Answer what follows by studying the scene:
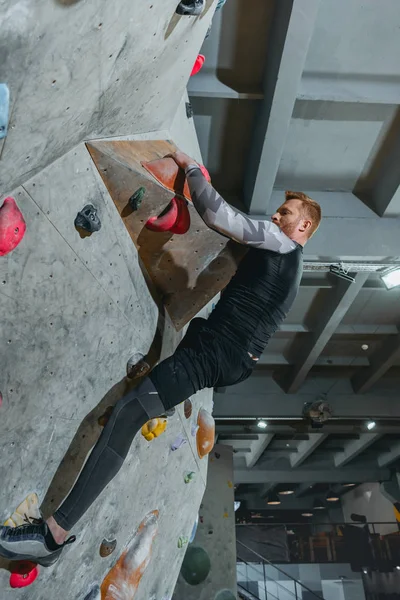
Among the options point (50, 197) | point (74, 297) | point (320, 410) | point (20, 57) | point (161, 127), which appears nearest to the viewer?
point (20, 57)

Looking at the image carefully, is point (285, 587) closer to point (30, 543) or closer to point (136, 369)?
point (136, 369)

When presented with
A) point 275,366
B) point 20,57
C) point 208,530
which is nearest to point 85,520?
point 20,57

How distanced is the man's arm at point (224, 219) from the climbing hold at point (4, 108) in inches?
29.9

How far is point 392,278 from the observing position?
168 inches

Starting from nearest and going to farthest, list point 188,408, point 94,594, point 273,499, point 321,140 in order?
point 94,594, point 188,408, point 321,140, point 273,499

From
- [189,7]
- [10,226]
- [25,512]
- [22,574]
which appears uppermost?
[189,7]

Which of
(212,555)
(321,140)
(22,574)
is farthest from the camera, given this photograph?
(212,555)

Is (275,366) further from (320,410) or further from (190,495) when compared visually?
(190,495)

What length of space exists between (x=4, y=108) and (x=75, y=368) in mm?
866

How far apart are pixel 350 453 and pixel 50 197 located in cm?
1070

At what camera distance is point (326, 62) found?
301 centimetres

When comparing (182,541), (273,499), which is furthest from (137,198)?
(273,499)

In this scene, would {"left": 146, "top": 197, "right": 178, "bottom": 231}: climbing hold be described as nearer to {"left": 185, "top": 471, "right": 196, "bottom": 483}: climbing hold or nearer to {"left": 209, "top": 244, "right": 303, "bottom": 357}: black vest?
{"left": 209, "top": 244, "right": 303, "bottom": 357}: black vest

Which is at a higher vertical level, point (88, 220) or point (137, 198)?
point (137, 198)
